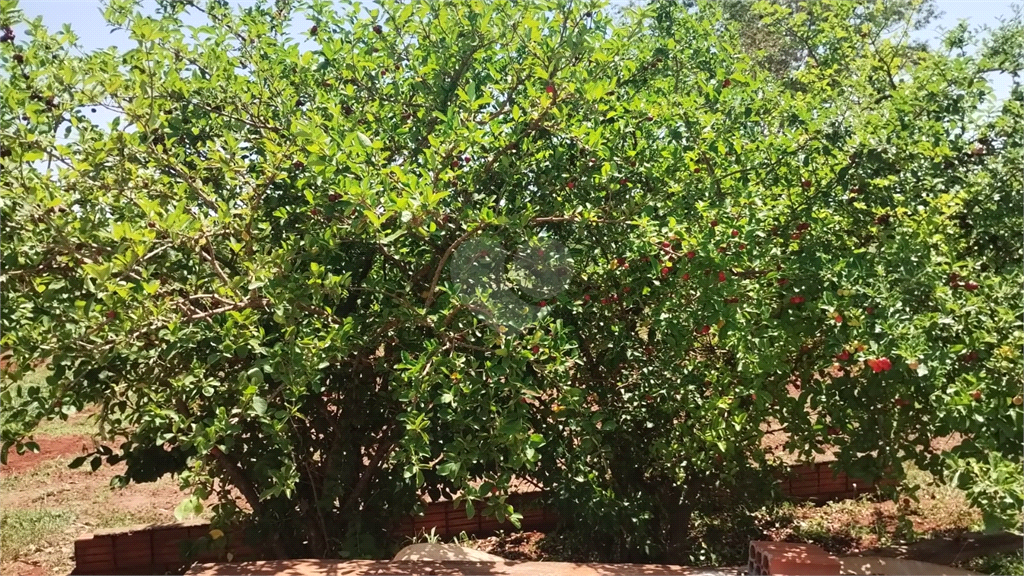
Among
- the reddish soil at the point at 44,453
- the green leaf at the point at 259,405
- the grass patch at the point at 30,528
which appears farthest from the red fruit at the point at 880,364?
the reddish soil at the point at 44,453

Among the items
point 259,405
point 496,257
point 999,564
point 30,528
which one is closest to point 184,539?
point 30,528

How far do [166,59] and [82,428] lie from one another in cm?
585

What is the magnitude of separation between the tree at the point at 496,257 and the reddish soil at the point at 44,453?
3.98 meters

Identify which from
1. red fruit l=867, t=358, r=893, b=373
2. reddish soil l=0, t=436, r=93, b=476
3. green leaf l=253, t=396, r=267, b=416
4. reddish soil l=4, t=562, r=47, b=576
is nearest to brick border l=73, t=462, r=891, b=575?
reddish soil l=4, t=562, r=47, b=576

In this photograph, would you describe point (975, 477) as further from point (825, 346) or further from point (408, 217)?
point (408, 217)

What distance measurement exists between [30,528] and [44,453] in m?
2.31

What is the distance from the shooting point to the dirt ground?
15.5ft

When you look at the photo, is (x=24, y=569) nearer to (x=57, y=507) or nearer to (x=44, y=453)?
(x=57, y=507)

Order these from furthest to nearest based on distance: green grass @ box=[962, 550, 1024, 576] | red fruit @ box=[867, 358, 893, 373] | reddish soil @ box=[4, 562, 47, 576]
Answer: reddish soil @ box=[4, 562, 47, 576] < green grass @ box=[962, 550, 1024, 576] < red fruit @ box=[867, 358, 893, 373]

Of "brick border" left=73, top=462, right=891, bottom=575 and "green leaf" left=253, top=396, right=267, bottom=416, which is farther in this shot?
"brick border" left=73, top=462, right=891, bottom=575

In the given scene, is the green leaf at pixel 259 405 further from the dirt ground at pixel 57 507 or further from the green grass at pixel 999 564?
the green grass at pixel 999 564

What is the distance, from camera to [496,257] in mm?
3457

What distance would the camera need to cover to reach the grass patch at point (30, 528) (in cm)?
478

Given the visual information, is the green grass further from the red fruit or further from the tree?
the red fruit
